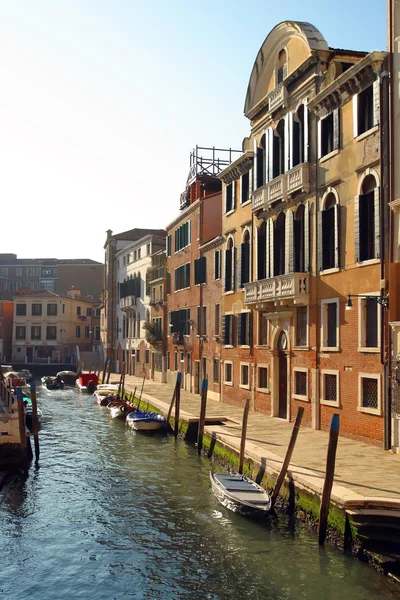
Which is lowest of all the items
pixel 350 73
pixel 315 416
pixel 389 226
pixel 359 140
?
pixel 315 416

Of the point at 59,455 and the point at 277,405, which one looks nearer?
the point at 59,455

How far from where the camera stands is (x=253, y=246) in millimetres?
26391

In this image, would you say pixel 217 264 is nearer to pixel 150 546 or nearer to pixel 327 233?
pixel 327 233

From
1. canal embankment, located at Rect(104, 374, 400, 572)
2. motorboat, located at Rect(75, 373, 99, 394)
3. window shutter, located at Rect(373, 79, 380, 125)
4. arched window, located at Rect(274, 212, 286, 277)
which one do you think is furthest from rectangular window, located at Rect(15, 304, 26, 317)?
window shutter, located at Rect(373, 79, 380, 125)

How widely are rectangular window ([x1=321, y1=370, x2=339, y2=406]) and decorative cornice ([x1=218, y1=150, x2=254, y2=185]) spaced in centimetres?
1028

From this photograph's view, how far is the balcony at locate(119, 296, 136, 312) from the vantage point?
54.0 metres

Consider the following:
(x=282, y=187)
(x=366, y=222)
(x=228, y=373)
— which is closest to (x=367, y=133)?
(x=366, y=222)

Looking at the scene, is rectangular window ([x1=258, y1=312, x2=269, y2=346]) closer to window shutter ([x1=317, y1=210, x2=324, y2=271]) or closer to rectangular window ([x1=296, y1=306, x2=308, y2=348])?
rectangular window ([x1=296, y1=306, x2=308, y2=348])

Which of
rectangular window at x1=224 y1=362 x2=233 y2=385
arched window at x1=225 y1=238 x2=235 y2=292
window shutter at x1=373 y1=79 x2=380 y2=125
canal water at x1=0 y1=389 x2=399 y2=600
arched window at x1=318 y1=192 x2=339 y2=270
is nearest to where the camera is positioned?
canal water at x1=0 y1=389 x2=399 y2=600

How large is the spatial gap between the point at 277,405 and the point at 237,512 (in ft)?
33.2

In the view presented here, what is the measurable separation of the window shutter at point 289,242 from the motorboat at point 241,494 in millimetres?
Answer: 8368

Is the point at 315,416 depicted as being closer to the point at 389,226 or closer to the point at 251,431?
the point at 251,431

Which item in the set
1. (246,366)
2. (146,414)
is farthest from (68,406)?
(246,366)

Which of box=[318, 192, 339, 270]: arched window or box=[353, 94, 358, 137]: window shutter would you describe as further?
box=[318, 192, 339, 270]: arched window
